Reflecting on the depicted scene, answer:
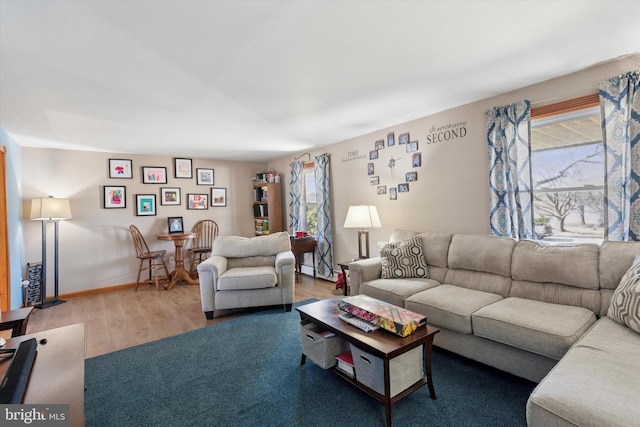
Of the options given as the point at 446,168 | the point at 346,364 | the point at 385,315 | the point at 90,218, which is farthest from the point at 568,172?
the point at 90,218

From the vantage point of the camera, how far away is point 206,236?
223 inches

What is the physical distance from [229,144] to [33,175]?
2771 mm

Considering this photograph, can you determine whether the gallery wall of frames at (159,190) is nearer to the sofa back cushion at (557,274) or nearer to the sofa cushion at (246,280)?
the sofa cushion at (246,280)

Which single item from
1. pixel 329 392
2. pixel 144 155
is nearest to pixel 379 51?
pixel 329 392

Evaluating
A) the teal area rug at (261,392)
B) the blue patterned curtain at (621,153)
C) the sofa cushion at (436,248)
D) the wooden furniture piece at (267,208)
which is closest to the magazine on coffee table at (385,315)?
the teal area rug at (261,392)

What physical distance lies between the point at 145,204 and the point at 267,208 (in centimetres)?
212

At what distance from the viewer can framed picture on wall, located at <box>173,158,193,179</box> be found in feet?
17.7

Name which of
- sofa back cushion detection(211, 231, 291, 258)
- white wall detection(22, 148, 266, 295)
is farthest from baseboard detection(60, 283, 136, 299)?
sofa back cushion detection(211, 231, 291, 258)

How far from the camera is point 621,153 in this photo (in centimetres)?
219

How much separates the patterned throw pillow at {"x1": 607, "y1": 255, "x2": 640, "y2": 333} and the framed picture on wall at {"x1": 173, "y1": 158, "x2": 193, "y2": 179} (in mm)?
5759

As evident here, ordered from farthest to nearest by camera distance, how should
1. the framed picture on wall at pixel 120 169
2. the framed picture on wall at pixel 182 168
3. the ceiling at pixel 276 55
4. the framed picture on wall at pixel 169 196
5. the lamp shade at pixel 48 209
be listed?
the framed picture on wall at pixel 182 168
the framed picture on wall at pixel 169 196
the framed picture on wall at pixel 120 169
the lamp shade at pixel 48 209
the ceiling at pixel 276 55

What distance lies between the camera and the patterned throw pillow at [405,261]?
2.99 m

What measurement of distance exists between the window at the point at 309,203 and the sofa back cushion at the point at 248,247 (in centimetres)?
144

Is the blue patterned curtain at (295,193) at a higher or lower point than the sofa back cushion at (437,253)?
higher
